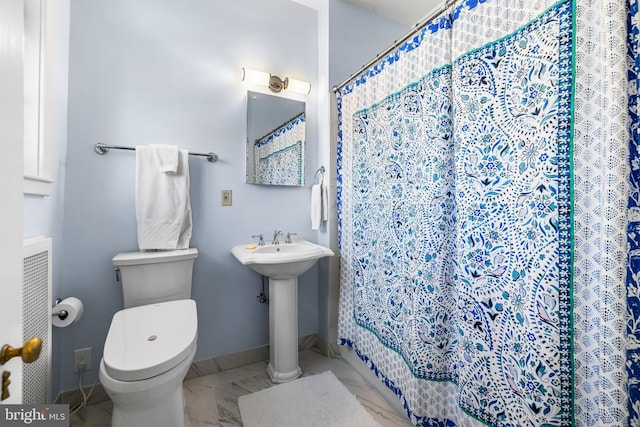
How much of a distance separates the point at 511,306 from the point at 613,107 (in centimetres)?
65

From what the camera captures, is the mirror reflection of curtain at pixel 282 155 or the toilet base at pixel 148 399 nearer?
the toilet base at pixel 148 399

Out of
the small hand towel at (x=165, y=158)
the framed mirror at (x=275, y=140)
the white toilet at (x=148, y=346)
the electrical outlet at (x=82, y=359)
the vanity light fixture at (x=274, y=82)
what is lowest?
the electrical outlet at (x=82, y=359)

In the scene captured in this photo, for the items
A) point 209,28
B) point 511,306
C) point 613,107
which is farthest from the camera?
point 209,28

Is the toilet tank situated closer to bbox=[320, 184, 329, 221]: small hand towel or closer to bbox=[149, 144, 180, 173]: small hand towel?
bbox=[149, 144, 180, 173]: small hand towel

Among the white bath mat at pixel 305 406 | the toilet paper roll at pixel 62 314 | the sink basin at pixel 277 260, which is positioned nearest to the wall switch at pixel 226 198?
the sink basin at pixel 277 260

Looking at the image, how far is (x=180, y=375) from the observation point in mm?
1075

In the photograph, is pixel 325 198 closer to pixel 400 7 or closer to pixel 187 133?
pixel 187 133

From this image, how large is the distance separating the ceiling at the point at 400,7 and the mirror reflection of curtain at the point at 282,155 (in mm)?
1001

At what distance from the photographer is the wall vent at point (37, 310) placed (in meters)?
0.92

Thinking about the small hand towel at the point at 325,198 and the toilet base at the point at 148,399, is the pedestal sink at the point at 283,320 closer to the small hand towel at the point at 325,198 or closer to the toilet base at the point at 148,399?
the small hand towel at the point at 325,198

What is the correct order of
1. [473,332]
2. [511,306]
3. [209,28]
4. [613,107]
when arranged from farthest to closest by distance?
[209,28]
[473,332]
[511,306]
[613,107]

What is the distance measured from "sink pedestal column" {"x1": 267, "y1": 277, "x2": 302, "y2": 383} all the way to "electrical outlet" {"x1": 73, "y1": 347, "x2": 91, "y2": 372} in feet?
3.31

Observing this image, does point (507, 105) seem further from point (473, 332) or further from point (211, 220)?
point (211, 220)

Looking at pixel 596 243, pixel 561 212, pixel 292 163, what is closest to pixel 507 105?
pixel 561 212
